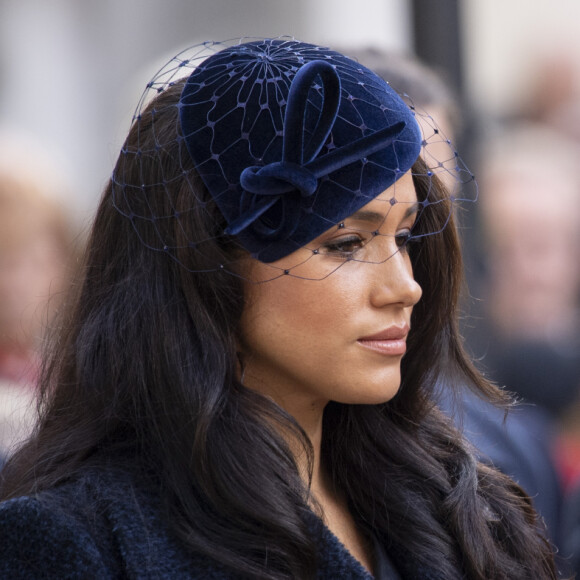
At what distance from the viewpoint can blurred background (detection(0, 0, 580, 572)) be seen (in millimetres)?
3939

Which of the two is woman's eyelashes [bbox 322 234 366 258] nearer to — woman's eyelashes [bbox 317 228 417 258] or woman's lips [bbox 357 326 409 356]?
woman's eyelashes [bbox 317 228 417 258]

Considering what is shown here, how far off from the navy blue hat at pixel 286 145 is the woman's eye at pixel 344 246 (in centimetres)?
6

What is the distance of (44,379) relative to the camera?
8.71 feet

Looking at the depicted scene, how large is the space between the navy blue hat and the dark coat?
58 cm

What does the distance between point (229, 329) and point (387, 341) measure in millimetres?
348

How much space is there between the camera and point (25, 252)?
13.4ft

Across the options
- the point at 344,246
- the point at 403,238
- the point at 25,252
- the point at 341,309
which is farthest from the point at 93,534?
the point at 25,252

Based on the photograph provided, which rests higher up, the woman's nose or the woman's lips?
the woman's nose

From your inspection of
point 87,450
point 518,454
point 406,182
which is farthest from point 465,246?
point 87,450

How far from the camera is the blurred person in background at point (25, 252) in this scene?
3.88m

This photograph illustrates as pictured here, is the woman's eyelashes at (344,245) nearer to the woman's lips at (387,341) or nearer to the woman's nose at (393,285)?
the woman's nose at (393,285)

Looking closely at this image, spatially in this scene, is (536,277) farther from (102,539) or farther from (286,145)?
(102,539)

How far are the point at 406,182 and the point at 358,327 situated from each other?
1.15 feet

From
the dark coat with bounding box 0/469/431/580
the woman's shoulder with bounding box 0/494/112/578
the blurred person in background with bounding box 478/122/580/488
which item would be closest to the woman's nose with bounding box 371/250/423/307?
the dark coat with bounding box 0/469/431/580
